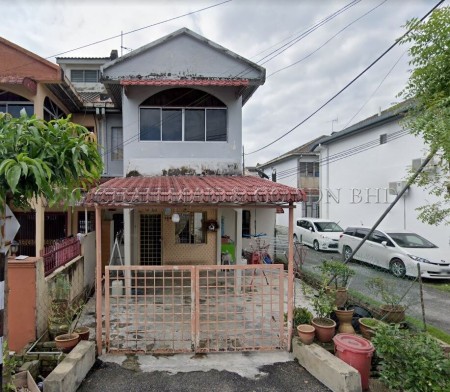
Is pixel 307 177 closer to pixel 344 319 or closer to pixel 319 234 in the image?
pixel 319 234

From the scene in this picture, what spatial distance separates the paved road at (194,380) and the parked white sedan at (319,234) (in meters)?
11.8

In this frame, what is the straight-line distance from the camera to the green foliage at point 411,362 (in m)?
3.36

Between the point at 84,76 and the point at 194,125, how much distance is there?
8.50 metres

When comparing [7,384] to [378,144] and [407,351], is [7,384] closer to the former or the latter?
[407,351]

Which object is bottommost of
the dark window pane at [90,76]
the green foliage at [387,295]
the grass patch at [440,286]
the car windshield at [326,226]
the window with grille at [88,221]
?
the grass patch at [440,286]

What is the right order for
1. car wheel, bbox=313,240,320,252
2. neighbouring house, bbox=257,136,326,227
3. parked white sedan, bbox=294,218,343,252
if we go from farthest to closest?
1. neighbouring house, bbox=257,136,326,227
2. car wheel, bbox=313,240,320,252
3. parked white sedan, bbox=294,218,343,252

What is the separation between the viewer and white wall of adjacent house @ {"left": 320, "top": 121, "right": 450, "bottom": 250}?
13828 millimetres

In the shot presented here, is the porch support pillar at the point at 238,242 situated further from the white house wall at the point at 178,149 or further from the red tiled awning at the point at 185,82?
the red tiled awning at the point at 185,82

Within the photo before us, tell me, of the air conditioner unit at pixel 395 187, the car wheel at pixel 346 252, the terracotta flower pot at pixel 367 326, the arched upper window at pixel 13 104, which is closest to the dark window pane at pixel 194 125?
the arched upper window at pixel 13 104

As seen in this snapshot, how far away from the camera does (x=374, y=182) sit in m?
16.9

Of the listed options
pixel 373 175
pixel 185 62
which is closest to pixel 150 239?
pixel 185 62

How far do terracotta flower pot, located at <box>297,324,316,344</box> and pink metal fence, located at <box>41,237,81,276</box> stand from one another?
518 cm

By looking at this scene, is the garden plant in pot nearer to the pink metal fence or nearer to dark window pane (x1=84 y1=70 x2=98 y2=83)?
the pink metal fence

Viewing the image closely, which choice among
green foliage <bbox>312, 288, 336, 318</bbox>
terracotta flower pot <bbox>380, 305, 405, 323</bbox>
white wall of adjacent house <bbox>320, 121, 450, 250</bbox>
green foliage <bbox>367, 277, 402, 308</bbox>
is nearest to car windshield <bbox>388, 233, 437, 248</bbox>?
white wall of adjacent house <bbox>320, 121, 450, 250</bbox>
